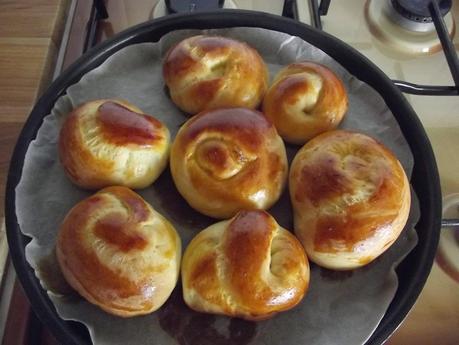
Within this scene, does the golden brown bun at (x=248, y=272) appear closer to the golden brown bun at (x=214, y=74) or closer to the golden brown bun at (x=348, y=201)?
the golden brown bun at (x=348, y=201)

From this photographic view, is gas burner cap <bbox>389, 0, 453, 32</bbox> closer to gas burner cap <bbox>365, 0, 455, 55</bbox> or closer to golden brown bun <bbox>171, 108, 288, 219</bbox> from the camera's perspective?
gas burner cap <bbox>365, 0, 455, 55</bbox>

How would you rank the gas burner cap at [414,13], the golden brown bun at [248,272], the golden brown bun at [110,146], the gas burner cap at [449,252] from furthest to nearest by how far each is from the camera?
the gas burner cap at [414,13] → the gas burner cap at [449,252] → the golden brown bun at [110,146] → the golden brown bun at [248,272]

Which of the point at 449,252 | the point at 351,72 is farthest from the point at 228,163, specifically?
the point at 449,252

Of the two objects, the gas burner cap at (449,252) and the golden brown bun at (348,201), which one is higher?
the golden brown bun at (348,201)

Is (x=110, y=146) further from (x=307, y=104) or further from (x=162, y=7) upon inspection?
(x=162, y=7)

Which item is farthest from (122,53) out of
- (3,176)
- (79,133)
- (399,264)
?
(399,264)

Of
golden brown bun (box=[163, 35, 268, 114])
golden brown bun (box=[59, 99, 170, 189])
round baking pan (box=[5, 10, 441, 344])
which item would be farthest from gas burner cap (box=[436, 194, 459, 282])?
golden brown bun (box=[59, 99, 170, 189])

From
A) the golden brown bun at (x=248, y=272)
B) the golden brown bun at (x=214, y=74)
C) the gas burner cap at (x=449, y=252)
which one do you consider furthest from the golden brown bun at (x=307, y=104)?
the gas burner cap at (x=449, y=252)

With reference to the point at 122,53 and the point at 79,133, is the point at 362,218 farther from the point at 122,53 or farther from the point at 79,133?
the point at 122,53
